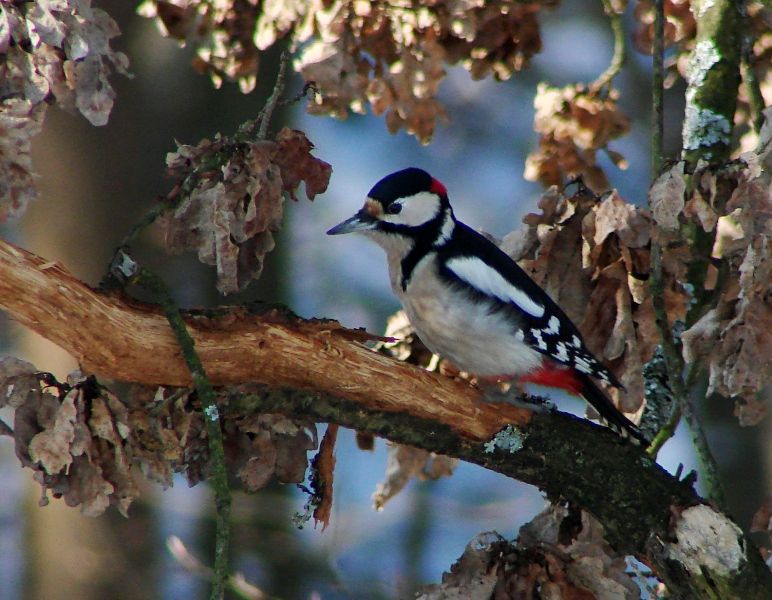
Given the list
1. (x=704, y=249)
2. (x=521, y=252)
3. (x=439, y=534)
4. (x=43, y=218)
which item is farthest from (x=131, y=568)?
(x=704, y=249)

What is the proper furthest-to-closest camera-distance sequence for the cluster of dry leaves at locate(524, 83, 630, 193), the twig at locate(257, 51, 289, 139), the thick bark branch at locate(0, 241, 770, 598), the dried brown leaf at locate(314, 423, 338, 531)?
1. the cluster of dry leaves at locate(524, 83, 630, 193)
2. the dried brown leaf at locate(314, 423, 338, 531)
3. the twig at locate(257, 51, 289, 139)
4. the thick bark branch at locate(0, 241, 770, 598)

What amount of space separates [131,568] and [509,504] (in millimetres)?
2258

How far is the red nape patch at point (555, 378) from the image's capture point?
11.4ft

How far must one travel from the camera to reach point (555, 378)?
355 centimetres

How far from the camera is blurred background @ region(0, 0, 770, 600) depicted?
5.04 meters

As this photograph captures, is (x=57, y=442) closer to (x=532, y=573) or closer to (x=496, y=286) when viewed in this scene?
(x=532, y=573)

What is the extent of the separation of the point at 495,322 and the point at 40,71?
160 centimetres

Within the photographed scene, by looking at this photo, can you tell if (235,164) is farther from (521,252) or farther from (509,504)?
(509,504)

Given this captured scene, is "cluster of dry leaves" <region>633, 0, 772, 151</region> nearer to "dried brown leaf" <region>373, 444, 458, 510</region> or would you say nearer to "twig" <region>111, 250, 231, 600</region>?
"dried brown leaf" <region>373, 444, 458, 510</region>

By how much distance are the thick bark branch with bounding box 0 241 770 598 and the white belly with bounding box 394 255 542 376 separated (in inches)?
18.1

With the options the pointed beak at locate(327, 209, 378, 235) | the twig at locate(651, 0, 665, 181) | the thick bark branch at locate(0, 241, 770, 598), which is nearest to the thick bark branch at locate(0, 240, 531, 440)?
the thick bark branch at locate(0, 241, 770, 598)

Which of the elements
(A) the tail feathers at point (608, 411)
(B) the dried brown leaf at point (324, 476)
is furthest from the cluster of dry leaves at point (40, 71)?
(A) the tail feathers at point (608, 411)

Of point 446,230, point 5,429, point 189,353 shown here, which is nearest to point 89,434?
point 5,429

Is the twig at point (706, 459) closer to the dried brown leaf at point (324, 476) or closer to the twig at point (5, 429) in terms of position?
the dried brown leaf at point (324, 476)
